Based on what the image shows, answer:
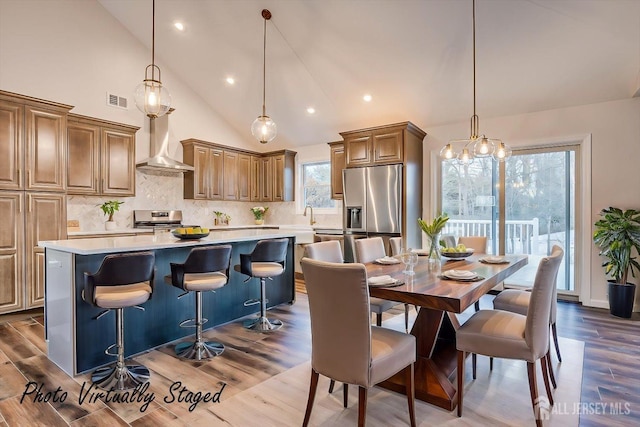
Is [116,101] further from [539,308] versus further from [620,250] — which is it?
[620,250]

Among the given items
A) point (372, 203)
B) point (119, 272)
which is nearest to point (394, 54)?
point (372, 203)

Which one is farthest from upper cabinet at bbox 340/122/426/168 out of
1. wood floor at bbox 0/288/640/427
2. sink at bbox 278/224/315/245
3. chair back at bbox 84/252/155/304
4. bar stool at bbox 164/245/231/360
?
chair back at bbox 84/252/155/304

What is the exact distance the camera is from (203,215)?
6.75 metres

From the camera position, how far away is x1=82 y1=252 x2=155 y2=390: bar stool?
2.39 metres

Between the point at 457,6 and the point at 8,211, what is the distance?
537 cm

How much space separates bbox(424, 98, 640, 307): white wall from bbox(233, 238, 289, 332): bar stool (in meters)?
3.73

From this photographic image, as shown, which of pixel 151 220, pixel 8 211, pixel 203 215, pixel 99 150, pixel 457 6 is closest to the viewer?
pixel 457 6

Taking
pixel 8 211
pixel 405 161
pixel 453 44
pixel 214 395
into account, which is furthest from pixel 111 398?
pixel 453 44

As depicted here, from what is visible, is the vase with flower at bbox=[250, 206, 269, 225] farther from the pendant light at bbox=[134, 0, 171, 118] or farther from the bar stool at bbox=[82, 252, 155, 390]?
the bar stool at bbox=[82, 252, 155, 390]

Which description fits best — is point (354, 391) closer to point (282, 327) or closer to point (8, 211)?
point (282, 327)

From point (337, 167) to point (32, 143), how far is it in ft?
14.1

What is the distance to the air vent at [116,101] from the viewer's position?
5.41m

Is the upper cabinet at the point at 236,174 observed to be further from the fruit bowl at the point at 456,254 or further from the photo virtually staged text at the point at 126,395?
the fruit bowl at the point at 456,254

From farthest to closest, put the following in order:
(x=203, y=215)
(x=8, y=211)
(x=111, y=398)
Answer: (x=203, y=215)
(x=8, y=211)
(x=111, y=398)
